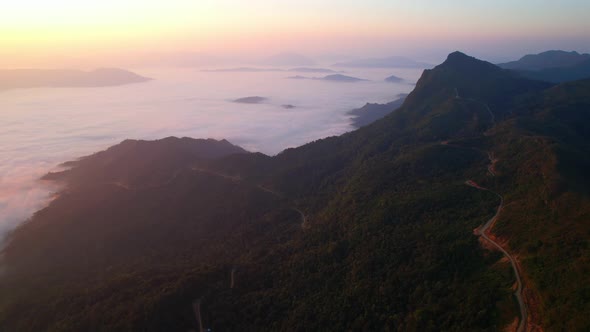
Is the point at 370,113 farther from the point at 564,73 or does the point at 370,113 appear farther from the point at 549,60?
the point at 549,60

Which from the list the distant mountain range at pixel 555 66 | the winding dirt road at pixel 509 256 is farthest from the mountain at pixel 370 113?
the winding dirt road at pixel 509 256

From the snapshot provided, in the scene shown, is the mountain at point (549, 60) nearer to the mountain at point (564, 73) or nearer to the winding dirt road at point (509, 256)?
the mountain at point (564, 73)

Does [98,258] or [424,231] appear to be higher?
[424,231]

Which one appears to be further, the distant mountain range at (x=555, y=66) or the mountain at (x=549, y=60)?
the mountain at (x=549, y=60)

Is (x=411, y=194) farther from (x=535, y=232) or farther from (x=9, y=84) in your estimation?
(x=9, y=84)

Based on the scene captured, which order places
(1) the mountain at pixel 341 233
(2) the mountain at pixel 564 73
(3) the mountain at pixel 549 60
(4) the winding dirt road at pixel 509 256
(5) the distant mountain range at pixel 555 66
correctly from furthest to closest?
(3) the mountain at pixel 549 60 < (5) the distant mountain range at pixel 555 66 < (2) the mountain at pixel 564 73 < (1) the mountain at pixel 341 233 < (4) the winding dirt road at pixel 509 256

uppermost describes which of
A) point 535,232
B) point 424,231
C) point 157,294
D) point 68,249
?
point 535,232

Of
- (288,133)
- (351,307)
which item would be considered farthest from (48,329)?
(288,133)
